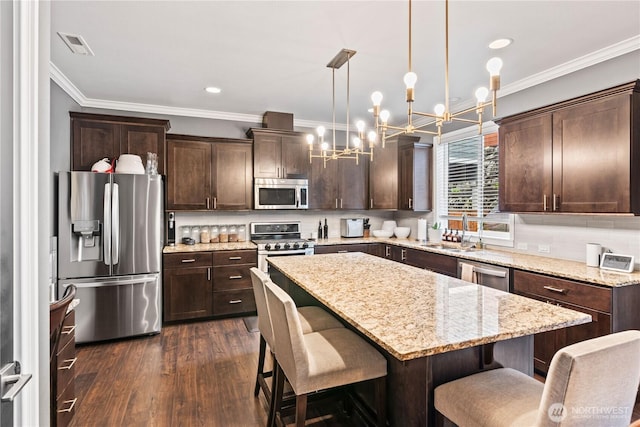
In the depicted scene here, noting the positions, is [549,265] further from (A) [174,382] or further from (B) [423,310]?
(A) [174,382]

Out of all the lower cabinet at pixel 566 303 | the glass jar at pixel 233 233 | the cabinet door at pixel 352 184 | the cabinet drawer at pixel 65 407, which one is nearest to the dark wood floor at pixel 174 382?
the cabinet drawer at pixel 65 407

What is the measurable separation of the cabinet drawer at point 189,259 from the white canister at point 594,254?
3797 mm

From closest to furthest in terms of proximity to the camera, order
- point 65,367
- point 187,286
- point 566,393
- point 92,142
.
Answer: point 566,393 → point 65,367 → point 92,142 → point 187,286

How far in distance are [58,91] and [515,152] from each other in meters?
4.55

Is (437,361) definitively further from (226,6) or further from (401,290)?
(226,6)

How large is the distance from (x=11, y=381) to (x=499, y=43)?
10.8 feet

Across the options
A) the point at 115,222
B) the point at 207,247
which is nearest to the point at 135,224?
the point at 115,222

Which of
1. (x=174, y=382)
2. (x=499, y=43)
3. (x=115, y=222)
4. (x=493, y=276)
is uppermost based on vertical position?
(x=499, y=43)

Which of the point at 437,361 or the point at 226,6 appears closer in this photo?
the point at 437,361

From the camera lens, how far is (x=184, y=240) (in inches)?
177

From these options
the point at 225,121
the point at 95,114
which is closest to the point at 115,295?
the point at 95,114

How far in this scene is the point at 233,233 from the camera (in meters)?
4.80

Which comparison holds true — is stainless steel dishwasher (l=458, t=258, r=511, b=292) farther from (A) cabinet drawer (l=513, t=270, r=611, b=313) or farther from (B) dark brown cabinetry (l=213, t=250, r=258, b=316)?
(B) dark brown cabinetry (l=213, t=250, r=258, b=316)

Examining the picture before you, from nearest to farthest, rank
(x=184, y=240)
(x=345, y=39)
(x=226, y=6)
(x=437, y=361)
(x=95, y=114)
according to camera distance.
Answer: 1. (x=437, y=361)
2. (x=226, y=6)
3. (x=345, y=39)
4. (x=95, y=114)
5. (x=184, y=240)
